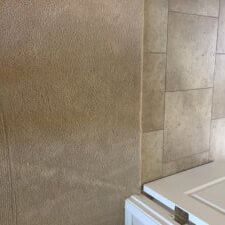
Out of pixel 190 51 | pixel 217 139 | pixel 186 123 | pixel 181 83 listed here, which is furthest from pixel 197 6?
pixel 217 139

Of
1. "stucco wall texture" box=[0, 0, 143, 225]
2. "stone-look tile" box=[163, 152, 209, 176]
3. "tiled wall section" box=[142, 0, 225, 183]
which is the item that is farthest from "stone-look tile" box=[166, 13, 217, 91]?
"stone-look tile" box=[163, 152, 209, 176]

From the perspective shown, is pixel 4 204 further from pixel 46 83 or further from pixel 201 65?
pixel 201 65

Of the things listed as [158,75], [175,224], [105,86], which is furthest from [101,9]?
[175,224]

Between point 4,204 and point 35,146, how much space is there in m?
0.23

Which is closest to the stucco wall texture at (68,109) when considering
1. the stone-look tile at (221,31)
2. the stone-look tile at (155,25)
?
the stone-look tile at (155,25)

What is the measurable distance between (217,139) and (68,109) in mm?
981

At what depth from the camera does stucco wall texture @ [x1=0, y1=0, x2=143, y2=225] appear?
886 mm

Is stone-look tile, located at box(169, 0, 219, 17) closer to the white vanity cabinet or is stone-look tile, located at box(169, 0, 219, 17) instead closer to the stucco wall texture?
the stucco wall texture

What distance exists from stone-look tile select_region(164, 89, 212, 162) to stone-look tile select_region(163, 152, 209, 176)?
0.02 meters

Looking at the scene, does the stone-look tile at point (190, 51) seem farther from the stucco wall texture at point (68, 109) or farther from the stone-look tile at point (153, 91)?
the stucco wall texture at point (68, 109)

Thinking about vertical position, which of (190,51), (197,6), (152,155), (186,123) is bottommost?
(152,155)

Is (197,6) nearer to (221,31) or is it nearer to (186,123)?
(221,31)

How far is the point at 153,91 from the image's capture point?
4.03 ft

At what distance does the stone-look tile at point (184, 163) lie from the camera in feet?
4.49
